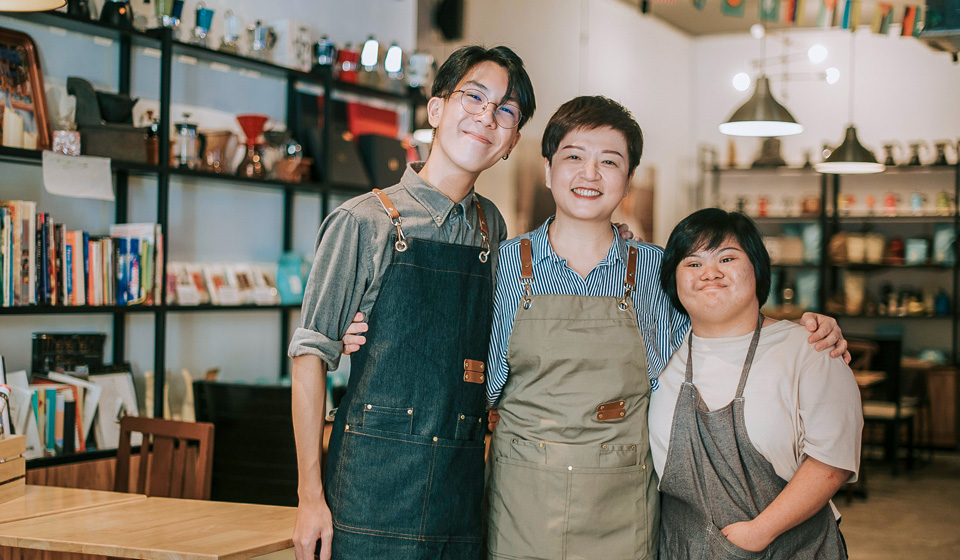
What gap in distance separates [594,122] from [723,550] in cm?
100

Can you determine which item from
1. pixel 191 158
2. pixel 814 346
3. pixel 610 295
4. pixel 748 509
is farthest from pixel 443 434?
pixel 191 158

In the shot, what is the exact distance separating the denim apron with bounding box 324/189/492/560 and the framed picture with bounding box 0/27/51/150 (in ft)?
6.22

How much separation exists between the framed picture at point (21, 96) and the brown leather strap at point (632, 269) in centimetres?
229

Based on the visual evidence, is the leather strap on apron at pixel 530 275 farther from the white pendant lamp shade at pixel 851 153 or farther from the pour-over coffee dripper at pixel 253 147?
the white pendant lamp shade at pixel 851 153

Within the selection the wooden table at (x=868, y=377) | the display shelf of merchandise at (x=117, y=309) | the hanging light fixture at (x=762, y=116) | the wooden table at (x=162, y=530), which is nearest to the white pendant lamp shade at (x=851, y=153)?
the hanging light fixture at (x=762, y=116)

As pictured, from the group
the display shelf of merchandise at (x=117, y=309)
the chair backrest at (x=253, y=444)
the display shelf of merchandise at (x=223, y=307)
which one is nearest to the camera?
the chair backrest at (x=253, y=444)

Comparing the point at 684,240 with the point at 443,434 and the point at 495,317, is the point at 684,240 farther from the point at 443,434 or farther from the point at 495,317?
the point at 443,434

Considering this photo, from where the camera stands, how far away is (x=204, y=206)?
4008 millimetres

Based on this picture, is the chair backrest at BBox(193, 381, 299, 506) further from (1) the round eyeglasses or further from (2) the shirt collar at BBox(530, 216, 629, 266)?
(1) the round eyeglasses

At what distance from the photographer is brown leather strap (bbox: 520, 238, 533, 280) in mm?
2000

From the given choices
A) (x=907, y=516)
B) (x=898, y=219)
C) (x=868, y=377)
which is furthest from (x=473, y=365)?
(x=898, y=219)

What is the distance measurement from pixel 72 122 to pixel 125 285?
65 cm

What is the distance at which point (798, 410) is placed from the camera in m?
1.87

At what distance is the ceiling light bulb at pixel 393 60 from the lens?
15.1 ft
